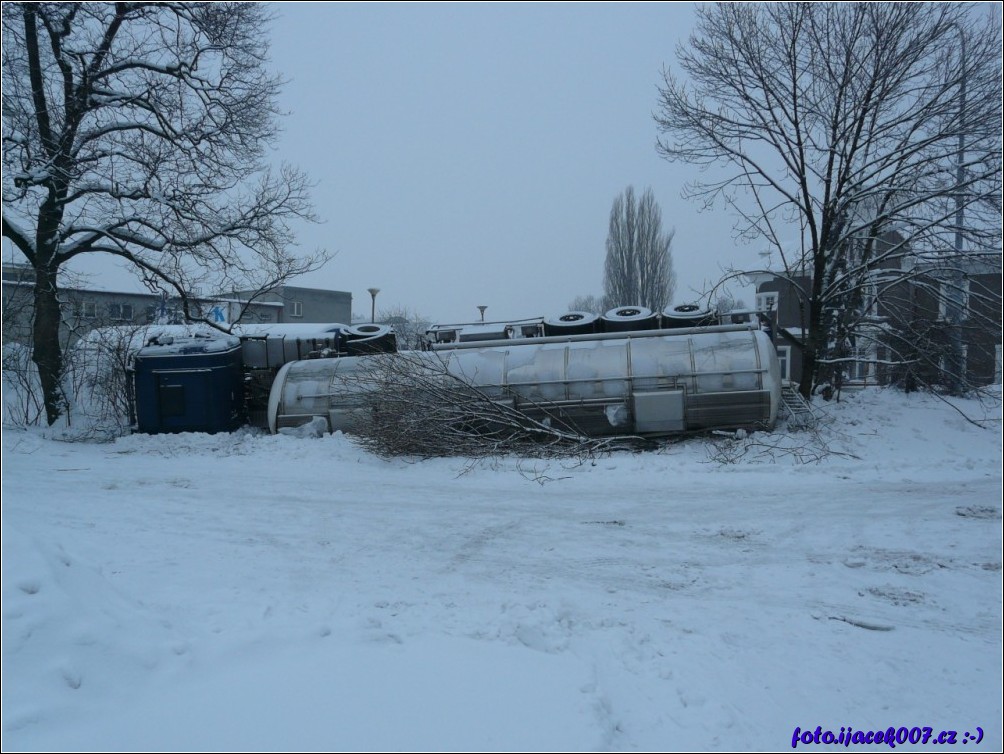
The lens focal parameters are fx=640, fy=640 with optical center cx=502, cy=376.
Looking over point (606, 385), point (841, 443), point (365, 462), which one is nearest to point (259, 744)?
point (365, 462)

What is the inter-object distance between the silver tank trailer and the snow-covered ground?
2464 mm

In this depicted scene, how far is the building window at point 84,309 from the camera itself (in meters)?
15.9

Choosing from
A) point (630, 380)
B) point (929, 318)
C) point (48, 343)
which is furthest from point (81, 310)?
point (929, 318)

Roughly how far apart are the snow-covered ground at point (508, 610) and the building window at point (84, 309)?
25.1 feet

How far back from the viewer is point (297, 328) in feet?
57.3

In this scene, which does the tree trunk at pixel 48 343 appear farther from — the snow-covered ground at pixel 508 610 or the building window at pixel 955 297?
the building window at pixel 955 297

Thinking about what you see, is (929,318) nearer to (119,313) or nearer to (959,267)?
(959,267)

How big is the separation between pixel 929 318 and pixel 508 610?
13.7 m

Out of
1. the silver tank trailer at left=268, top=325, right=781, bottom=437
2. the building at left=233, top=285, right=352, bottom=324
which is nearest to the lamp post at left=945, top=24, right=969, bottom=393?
the silver tank trailer at left=268, top=325, right=781, bottom=437

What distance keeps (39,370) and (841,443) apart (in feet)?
58.2

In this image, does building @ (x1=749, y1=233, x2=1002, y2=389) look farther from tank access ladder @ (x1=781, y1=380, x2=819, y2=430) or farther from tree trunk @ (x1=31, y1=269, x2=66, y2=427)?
tree trunk @ (x1=31, y1=269, x2=66, y2=427)

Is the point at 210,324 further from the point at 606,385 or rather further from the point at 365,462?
the point at 606,385

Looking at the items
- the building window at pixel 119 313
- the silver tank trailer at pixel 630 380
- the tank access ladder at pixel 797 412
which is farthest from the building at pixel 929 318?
the building window at pixel 119 313

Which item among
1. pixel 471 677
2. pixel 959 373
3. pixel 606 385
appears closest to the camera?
pixel 471 677
